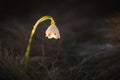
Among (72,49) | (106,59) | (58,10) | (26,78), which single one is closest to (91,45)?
(72,49)

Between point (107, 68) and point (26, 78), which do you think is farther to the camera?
point (107, 68)

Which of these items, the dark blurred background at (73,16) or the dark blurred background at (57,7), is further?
the dark blurred background at (57,7)

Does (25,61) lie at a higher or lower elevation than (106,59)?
higher

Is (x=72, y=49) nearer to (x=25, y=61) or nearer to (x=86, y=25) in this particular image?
(x=25, y=61)

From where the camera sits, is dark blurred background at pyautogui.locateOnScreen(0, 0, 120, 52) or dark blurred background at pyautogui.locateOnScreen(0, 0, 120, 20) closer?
dark blurred background at pyautogui.locateOnScreen(0, 0, 120, 52)

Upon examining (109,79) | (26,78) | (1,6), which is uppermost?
(1,6)

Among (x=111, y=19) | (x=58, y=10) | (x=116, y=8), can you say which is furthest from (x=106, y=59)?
(x=58, y=10)

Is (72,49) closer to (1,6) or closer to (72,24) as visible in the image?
(72,24)

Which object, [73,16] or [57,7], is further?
[57,7]

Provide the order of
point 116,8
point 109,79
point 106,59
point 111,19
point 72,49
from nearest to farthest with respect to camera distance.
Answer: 1. point 109,79
2. point 106,59
3. point 72,49
4. point 111,19
5. point 116,8

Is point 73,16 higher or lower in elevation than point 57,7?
lower

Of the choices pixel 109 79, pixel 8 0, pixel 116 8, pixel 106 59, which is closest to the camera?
pixel 109 79
